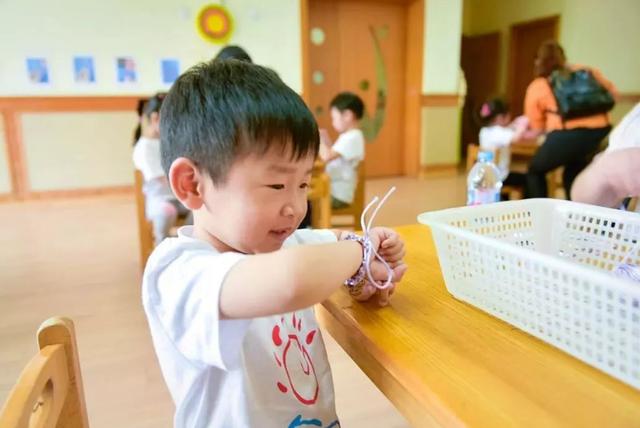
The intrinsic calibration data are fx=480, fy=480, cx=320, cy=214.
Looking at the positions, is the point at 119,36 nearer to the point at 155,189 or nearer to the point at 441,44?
the point at 155,189

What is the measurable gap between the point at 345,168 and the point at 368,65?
9.37 feet

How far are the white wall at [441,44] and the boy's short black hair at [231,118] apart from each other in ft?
16.8

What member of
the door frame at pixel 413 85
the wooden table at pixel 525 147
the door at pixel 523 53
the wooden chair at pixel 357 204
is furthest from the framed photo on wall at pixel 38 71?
the door at pixel 523 53

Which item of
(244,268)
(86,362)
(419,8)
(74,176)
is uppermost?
(419,8)

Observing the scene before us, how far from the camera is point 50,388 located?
479 millimetres

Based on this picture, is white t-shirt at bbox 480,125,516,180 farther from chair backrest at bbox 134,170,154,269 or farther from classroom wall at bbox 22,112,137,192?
classroom wall at bbox 22,112,137,192

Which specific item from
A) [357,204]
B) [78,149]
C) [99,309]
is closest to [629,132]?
[357,204]

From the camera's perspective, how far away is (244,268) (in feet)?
1.48

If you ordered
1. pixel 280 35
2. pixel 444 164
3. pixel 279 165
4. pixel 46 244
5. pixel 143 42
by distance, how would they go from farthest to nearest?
pixel 444 164 < pixel 280 35 < pixel 143 42 < pixel 46 244 < pixel 279 165

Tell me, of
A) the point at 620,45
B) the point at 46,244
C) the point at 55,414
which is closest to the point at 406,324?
the point at 55,414

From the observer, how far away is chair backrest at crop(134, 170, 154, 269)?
2359 mm

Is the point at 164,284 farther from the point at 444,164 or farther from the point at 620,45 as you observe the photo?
the point at 620,45

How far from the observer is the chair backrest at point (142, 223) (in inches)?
92.9

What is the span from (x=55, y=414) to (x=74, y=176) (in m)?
4.44
